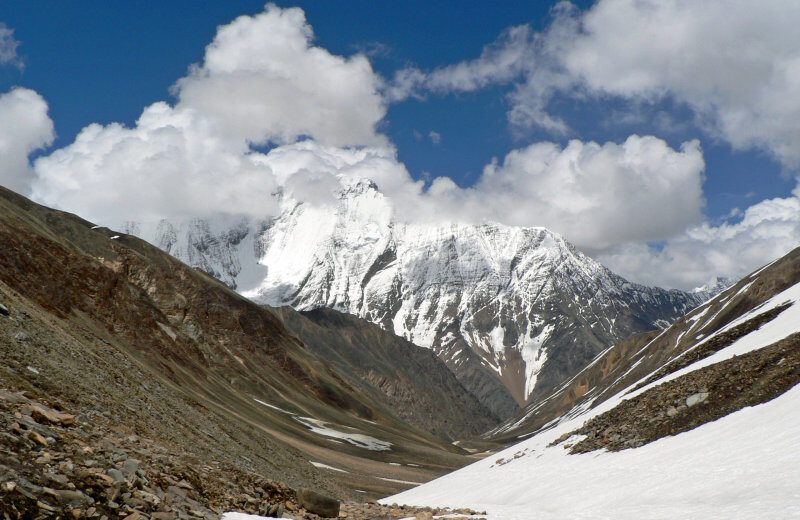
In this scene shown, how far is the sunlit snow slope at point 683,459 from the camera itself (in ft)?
46.9

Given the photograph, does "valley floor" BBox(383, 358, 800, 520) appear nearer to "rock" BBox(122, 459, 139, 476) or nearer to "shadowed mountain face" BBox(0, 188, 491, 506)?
"rock" BBox(122, 459, 139, 476)

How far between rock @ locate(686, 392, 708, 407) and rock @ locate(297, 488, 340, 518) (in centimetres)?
1540

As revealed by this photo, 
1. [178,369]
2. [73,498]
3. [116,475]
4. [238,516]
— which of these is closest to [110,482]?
[116,475]

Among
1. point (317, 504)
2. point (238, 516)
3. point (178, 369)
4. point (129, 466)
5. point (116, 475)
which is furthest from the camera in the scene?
point (178, 369)

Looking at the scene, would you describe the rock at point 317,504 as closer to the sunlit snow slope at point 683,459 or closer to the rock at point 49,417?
the sunlit snow slope at point 683,459

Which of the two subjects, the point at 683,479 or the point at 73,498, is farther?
the point at 683,479

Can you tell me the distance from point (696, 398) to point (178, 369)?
66.7m

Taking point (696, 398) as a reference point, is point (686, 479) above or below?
below

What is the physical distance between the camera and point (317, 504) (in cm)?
1683

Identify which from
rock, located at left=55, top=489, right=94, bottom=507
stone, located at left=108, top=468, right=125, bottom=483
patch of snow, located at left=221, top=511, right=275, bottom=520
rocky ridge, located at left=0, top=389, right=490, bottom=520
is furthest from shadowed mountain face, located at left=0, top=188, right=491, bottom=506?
rock, located at left=55, top=489, right=94, bottom=507

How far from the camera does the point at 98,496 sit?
11.7 m

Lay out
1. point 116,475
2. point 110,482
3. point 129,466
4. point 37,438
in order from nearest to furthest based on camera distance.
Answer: point 110,482, point 116,475, point 37,438, point 129,466

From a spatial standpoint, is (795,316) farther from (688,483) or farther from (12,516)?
(12,516)

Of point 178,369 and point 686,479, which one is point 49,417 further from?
point 178,369
